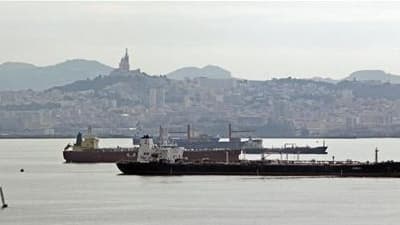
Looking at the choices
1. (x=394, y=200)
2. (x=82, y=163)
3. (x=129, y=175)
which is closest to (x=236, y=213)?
(x=394, y=200)

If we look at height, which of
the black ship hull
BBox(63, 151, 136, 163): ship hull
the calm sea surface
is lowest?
the calm sea surface

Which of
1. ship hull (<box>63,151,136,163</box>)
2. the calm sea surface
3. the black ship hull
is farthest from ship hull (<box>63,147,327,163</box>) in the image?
the calm sea surface

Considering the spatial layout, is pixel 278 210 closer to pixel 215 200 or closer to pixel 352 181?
pixel 215 200

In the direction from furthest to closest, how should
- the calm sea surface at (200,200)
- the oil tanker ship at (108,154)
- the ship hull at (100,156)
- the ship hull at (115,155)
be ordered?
the ship hull at (100,156)
the oil tanker ship at (108,154)
the ship hull at (115,155)
the calm sea surface at (200,200)

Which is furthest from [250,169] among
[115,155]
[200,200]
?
[115,155]

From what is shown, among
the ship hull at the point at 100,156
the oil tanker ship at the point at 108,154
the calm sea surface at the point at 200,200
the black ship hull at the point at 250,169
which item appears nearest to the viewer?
the calm sea surface at the point at 200,200

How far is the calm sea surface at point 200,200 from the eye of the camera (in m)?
56.5

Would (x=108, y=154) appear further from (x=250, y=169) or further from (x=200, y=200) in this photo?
(x=200, y=200)

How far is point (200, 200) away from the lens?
217ft

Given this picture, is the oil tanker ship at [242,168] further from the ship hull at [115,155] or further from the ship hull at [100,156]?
the ship hull at [100,156]

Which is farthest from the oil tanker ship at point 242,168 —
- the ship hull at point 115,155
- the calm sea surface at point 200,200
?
the ship hull at point 115,155

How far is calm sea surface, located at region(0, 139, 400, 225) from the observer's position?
185ft

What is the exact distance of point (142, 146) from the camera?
300 feet

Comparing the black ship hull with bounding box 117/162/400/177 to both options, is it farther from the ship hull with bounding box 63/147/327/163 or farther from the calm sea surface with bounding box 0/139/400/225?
the ship hull with bounding box 63/147/327/163
